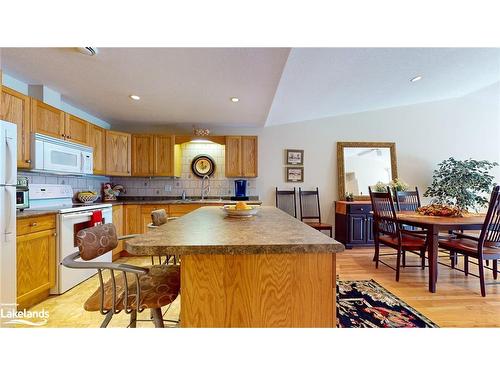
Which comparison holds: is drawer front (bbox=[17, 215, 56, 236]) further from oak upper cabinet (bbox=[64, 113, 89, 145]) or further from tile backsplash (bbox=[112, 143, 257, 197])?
tile backsplash (bbox=[112, 143, 257, 197])

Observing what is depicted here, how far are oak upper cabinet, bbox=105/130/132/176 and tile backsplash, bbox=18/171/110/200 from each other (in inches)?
15.5

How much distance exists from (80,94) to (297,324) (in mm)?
3452

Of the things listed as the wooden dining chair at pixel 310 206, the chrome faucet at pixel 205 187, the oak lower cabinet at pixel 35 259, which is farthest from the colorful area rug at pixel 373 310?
the chrome faucet at pixel 205 187

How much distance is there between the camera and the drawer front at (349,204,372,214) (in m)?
4.00

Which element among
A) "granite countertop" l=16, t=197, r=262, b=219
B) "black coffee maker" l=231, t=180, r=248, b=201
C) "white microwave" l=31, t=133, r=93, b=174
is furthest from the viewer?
"black coffee maker" l=231, t=180, r=248, b=201

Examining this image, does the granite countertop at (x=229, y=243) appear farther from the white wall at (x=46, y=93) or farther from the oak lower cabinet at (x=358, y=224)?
the oak lower cabinet at (x=358, y=224)

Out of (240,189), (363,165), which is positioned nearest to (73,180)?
(240,189)

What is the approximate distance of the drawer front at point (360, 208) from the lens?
400 cm

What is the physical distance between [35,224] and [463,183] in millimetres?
6077

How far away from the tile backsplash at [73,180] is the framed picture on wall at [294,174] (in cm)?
336

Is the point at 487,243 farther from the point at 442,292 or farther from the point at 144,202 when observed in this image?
the point at 144,202

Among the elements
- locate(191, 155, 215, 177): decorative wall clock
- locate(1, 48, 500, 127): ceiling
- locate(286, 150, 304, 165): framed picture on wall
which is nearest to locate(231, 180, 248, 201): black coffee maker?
locate(191, 155, 215, 177): decorative wall clock

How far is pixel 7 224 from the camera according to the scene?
1761 millimetres
